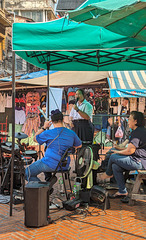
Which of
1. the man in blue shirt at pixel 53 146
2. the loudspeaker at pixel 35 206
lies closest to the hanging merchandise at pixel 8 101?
the man in blue shirt at pixel 53 146

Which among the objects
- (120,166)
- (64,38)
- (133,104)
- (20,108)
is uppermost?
(64,38)

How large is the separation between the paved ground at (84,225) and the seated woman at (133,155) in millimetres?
629

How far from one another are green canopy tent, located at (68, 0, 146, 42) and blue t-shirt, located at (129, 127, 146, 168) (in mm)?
1839

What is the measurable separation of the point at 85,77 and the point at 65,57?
3.98m

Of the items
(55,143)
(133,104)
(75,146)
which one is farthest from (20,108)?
(55,143)

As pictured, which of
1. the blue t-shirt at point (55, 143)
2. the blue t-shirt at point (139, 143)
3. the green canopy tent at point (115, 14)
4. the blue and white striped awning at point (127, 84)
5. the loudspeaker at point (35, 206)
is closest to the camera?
the green canopy tent at point (115, 14)

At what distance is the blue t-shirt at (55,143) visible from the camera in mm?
4328

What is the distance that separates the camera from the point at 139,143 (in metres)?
4.65

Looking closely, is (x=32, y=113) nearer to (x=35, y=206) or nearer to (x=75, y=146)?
(x=75, y=146)

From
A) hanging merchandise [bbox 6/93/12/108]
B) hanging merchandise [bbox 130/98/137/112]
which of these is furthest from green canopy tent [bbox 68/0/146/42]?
hanging merchandise [bbox 6/93/12/108]

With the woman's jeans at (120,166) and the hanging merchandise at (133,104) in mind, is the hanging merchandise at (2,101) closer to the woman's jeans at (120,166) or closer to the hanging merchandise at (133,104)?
the hanging merchandise at (133,104)

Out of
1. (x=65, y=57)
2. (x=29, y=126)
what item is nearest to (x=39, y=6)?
(x=29, y=126)

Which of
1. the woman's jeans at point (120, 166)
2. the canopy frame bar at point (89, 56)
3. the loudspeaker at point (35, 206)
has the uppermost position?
the canopy frame bar at point (89, 56)

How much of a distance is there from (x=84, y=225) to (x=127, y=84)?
23.6 ft
